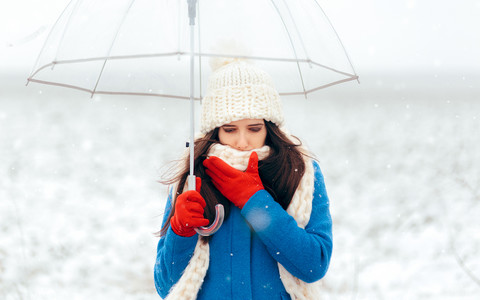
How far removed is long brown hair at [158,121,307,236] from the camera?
1570 mm

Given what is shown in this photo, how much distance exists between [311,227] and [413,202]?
539 cm

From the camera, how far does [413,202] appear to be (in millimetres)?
6477

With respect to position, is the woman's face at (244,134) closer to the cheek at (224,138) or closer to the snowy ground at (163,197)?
the cheek at (224,138)

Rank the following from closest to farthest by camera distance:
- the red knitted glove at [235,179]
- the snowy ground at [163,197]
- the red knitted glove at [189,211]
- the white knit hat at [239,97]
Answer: the red knitted glove at [189,211] → the red knitted glove at [235,179] → the white knit hat at [239,97] → the snowy ground at [163,197]

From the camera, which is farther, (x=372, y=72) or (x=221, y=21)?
(x=372, y=72)

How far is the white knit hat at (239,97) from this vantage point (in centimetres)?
160

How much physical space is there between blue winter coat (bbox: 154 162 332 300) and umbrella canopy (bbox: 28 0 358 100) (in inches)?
19.2

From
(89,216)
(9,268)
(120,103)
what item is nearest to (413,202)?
(89,216)

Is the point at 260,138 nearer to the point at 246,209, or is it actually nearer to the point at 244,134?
the point at 244,134

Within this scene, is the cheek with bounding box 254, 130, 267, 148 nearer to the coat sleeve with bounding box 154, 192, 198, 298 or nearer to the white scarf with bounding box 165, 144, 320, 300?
the white scarf with bounding box 165, 144, 320, 300

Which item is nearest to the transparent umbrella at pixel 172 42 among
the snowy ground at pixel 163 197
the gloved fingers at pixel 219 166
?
A: the gloved fingers at pixel 219 166

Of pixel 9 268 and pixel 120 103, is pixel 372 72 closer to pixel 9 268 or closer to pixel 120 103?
pixel 120 103

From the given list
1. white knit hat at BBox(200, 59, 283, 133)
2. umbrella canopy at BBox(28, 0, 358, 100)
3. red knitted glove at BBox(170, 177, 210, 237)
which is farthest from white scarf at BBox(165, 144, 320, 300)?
umbrella canopy at BBox(28, 0, 358, 100)

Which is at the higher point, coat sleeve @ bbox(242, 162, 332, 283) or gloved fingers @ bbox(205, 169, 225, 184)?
gloved fingers @ bbox(205, 169, 225, 184)
